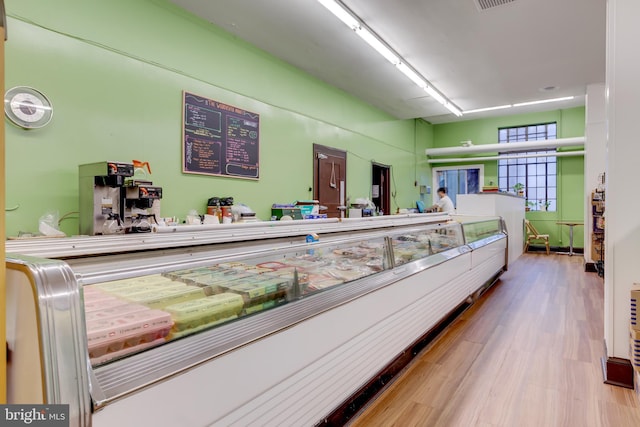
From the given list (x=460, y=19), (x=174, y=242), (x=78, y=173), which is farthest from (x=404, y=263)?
(x=460, y=19)

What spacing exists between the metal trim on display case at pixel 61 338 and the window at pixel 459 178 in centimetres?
1110

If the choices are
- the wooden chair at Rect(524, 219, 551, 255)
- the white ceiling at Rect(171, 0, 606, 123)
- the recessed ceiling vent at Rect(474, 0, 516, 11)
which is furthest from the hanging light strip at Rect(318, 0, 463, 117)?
the wooden chair at Rect(524, 219, 551, 255)

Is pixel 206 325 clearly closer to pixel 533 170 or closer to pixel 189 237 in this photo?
pixel 189 237

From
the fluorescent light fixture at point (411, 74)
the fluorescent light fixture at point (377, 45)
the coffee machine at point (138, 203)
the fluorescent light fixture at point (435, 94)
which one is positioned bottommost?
the coffee machine at point (138, 203)

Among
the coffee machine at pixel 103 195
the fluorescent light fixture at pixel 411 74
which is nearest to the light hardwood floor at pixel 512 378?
the coffee machine at pixel 103 195

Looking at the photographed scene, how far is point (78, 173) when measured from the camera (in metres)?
3.12

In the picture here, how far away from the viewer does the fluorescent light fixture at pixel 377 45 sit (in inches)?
174

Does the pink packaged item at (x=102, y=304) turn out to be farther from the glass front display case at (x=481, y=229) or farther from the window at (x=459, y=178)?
the window at (x=459, y=178)

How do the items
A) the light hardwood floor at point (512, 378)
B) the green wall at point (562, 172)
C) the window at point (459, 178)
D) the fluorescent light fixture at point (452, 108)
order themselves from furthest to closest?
the window at point (459, 178)
the green wall at point (562, 172)
the fluorescent light fixture at point (452, 108)
the light hardwood floor at point (512, 378)

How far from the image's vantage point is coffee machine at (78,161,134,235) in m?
2.70

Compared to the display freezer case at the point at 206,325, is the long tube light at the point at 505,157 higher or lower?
higher

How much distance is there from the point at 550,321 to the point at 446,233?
4.61ft

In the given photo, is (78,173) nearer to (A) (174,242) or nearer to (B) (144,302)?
(A) (174,242)

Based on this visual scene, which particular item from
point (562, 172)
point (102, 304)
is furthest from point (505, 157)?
point (102, 304)
